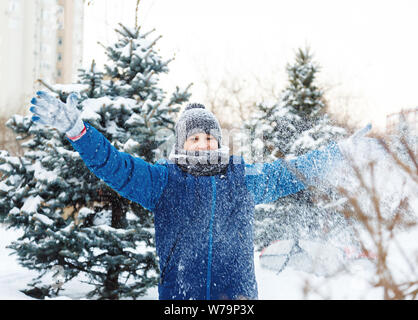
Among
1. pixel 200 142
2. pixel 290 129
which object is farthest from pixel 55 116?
pixel 290 129

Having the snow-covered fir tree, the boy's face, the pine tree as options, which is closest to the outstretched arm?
the boy's face

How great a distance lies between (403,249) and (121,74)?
5136 mm

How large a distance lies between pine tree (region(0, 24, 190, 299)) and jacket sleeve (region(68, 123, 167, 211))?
237 cm

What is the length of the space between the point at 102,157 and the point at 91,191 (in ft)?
10.5

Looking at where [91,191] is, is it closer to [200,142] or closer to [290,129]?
[200,142]

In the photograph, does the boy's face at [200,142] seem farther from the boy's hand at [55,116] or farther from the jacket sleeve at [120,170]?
the boy's hand at [55,116]

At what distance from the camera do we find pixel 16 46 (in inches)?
1714

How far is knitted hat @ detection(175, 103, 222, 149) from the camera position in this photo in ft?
6.97

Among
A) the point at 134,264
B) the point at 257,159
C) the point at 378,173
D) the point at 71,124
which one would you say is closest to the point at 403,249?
the point at 378,173

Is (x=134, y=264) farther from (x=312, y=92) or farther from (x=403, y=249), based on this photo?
(x=312, y=92)

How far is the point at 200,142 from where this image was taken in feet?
6.67

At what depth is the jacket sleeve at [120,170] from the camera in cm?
170

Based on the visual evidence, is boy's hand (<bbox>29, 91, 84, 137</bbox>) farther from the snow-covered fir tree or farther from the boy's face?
the snow-covered fir tree
